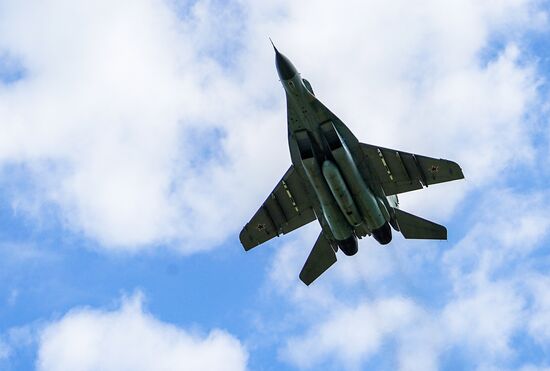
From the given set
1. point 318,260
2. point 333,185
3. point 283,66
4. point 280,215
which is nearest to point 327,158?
point 333,185

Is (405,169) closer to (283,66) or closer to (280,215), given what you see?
(280,215)

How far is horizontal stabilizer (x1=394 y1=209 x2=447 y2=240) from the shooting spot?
41.6m

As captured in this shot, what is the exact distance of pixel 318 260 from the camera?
43031mm

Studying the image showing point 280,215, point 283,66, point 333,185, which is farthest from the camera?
point 280,215

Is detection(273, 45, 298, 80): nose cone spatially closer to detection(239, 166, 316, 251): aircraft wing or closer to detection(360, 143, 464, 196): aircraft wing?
detection(360, 143, 464, 196): aircraft wing

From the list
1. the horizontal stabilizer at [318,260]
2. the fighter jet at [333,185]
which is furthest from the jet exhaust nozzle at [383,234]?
the horizontal stabilizer at [318,260]

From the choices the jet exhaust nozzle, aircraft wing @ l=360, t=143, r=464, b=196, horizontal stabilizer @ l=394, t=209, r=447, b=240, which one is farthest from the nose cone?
horizontal stabilizer @ l=394, t=209, r=447, b=240

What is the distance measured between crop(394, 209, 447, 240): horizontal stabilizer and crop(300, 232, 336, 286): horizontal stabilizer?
12.6ft

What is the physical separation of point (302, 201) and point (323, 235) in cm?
209

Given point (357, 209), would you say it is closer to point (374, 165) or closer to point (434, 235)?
point (374, 165)

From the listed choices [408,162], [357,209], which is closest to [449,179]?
[408,162]

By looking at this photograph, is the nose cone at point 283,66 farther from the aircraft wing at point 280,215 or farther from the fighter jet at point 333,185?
the aircraft wing at point 280,215

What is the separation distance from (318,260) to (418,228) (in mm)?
5334

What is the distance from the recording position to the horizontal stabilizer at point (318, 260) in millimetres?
42844
